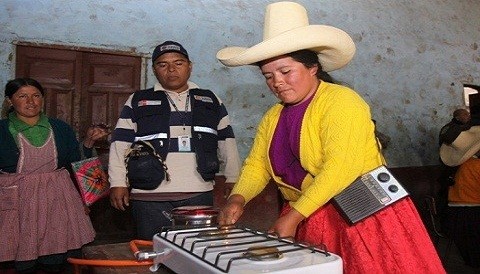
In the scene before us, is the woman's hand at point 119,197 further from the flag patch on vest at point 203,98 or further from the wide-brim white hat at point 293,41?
the wide-brim white hat at point 293,41

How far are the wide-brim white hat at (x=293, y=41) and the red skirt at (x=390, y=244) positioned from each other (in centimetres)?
61

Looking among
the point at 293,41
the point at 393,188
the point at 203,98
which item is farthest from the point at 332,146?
the point at 203,98

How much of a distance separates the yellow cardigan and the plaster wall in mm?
3075

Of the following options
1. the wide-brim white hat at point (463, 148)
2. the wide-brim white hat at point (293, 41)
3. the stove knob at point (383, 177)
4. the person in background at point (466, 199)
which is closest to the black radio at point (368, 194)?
the stove knob at point (383, 177)

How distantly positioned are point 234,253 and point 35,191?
2.53 m

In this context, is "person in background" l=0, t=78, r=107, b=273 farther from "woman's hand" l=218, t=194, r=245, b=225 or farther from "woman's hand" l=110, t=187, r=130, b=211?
"woman's hand" l=218, t=194, r=245, b=225

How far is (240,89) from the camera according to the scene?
495cm

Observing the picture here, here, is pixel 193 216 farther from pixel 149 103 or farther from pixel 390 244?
pixel 149 103

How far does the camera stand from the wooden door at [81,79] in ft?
13.8

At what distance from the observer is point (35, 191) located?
3176 millimetres

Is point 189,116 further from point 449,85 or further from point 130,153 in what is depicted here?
point 449,85

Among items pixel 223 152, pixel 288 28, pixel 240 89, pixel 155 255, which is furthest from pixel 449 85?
pixel 155 255

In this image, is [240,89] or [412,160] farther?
[412,160]

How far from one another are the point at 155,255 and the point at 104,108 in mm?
3491
